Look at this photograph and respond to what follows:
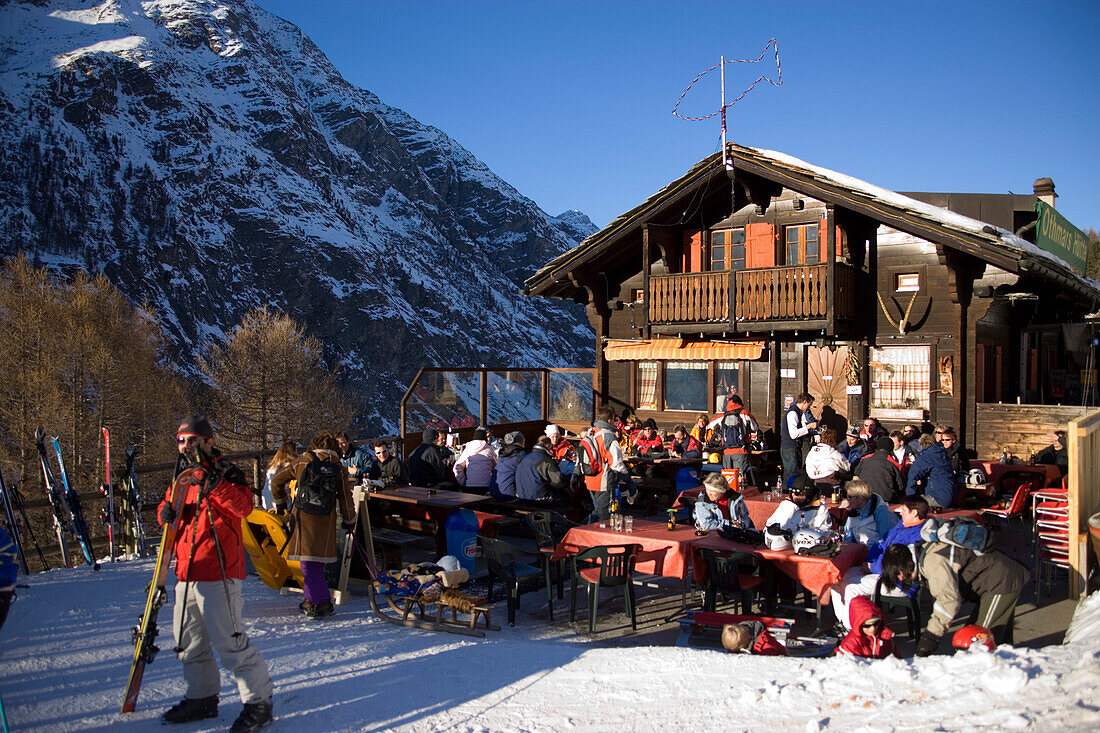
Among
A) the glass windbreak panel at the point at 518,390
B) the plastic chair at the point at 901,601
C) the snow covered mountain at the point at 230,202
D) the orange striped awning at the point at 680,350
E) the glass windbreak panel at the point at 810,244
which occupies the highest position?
the snow covered mountain at the point at 230,202

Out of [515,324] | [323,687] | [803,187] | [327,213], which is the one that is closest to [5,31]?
[327,213]

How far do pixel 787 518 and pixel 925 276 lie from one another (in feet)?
29.5

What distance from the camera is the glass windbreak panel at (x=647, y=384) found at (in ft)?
56.9

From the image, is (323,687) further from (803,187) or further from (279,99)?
(279,99)

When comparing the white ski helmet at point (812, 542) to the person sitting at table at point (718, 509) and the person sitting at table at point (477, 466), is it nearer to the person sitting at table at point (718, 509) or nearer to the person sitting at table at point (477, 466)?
the person sitting at table at point (718, 509)

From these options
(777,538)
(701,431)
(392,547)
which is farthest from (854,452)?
(392,547)

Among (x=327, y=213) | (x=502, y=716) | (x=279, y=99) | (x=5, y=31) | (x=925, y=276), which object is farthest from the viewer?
(x=279, y=99)

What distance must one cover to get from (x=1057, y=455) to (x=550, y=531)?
7838mm

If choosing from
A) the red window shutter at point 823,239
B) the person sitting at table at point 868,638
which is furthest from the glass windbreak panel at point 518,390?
the person sitting at table at point 868,638

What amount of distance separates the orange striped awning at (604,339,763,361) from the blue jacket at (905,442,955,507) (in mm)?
5984

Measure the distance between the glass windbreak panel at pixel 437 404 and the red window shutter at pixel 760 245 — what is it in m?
5.99

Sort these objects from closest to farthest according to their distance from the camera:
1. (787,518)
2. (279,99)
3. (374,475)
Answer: (787,518) → (374,475) → (279,99)

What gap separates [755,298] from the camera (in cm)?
1488

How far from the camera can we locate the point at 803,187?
14.4 meters
